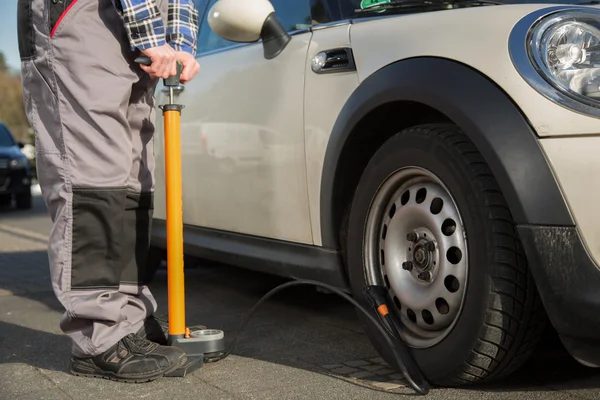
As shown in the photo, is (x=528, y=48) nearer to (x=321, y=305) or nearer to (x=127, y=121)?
(x=127, y=121)

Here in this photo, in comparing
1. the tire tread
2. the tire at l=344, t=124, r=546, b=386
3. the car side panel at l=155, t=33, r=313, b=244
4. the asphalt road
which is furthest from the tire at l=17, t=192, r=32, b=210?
the tire tread

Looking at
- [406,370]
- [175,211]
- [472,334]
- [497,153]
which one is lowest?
[406,370]

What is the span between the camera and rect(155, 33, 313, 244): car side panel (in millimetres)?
3121

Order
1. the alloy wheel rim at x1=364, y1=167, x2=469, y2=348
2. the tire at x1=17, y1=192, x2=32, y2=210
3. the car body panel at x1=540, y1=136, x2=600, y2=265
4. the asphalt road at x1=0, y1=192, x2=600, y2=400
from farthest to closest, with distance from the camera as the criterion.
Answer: the tire at x1=17, y1=192, x2=32, y2=210
the asphalt road at x1=0, y1=192, x2=600, y2=400
the alloy wheel rim at x1=364, y1=167, x2=469, y2=348
the car body panel at x1=540, y1=136, x2=600, y2=265

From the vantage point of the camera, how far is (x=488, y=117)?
2.31 meters

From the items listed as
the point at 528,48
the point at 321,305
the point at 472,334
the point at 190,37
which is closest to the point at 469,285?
the point at 472,334

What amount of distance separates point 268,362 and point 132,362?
0.52 meters

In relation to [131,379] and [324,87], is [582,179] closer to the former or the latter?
[324,87]

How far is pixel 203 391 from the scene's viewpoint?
8.88ft

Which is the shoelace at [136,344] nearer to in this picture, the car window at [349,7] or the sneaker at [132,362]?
the sneaker at [132,362]

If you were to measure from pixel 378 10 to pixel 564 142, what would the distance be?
1.06 m

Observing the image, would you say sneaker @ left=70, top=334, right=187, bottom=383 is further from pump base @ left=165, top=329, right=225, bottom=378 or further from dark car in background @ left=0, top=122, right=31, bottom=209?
dark car in background @ left=0, top=122, right=31, bottom=209

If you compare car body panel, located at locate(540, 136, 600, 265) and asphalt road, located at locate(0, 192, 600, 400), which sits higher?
car body panel, located at locate(540, 136, 600, 265)

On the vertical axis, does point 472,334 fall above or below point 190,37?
below
